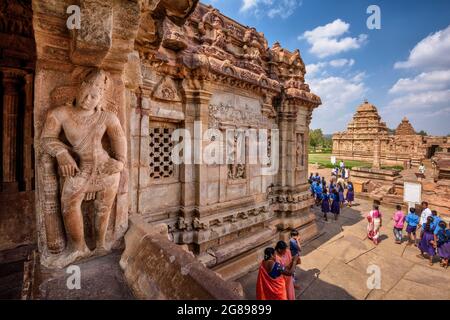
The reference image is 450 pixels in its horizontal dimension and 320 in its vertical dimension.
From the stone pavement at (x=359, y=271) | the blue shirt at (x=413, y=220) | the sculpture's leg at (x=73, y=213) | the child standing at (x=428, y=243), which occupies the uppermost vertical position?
the sculpture's leg at (x=73, y=213)

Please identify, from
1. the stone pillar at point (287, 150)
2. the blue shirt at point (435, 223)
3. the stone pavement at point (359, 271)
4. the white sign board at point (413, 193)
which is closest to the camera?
the stone pavement at point (359, 271)

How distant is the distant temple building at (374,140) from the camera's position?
29.3 metres

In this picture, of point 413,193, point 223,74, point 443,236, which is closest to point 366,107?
Answer: point 413,193

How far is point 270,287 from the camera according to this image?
342 cm

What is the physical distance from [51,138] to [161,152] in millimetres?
2718

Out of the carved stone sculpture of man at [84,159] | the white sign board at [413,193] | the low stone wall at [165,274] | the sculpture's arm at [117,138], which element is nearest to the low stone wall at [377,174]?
the white sign board at [413,193]

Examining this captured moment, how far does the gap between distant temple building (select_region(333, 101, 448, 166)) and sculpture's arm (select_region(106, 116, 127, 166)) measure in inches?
1329

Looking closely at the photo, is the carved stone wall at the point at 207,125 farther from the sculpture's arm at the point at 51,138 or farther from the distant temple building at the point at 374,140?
the distant temple building at the point at 374,140

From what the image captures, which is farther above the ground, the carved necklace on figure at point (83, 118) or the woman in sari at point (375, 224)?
the carved necklace on figure at point (83, 118)

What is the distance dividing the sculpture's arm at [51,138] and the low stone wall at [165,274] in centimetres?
98

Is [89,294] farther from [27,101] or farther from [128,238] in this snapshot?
[27,101]

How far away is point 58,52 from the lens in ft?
6.05
